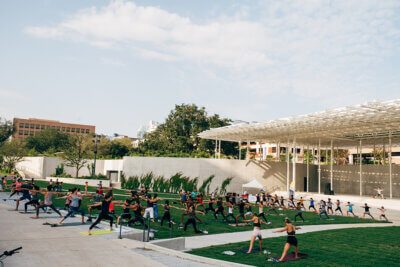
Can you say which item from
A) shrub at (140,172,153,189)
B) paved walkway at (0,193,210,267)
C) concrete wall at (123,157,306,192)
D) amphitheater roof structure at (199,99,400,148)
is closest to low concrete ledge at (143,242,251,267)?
paved walkway at (0,193,210,267)

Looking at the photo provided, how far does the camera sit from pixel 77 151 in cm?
5312

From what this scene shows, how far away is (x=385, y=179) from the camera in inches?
1848

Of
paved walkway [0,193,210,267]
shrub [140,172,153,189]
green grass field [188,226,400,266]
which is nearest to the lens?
paved walkway [0,193,210,267]

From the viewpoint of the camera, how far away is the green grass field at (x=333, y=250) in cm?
1086

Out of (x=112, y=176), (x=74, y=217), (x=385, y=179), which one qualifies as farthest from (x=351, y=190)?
(x=74, y=217)

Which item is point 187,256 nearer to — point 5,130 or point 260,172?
point 260,172

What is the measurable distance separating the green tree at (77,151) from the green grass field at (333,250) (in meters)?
42.9

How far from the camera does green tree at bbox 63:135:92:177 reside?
171 ft

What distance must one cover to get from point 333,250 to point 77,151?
154 ft

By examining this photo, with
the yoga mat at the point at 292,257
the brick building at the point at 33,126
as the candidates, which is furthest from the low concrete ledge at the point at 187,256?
the brick building at the point at 33,126

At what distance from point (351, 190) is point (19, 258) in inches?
2015

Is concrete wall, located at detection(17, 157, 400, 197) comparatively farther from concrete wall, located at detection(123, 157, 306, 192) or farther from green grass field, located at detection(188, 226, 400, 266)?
green grass field, located at detection(188, 226, 400, 266)

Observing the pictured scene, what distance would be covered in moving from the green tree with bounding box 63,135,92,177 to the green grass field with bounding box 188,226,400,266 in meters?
42.9

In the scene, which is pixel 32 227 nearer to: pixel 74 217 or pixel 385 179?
pixel 74 217
